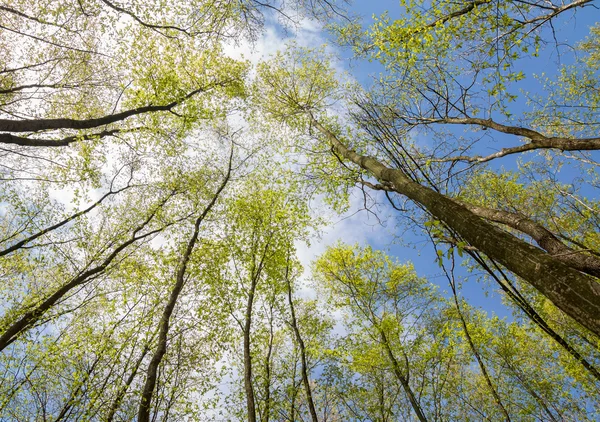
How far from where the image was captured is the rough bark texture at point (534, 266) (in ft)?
6.21

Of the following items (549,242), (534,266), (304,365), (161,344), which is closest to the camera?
(534,266)

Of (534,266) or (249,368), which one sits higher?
(249,368)

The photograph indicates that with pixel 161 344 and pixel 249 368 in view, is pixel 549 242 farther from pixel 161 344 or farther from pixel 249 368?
pixel 161 344

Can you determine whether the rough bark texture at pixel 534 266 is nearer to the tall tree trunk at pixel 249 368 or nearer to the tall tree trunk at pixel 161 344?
the tall tree trunk at pixel 249 368

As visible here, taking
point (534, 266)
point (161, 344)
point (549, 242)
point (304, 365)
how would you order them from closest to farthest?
point (534, 266)
point (549, 242)
point (161, 344)
point (304, 365)

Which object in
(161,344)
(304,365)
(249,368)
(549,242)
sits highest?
(161,344)

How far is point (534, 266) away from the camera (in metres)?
2.26

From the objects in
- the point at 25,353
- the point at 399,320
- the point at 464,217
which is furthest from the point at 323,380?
the point at 464,217

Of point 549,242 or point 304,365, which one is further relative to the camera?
point 304,365

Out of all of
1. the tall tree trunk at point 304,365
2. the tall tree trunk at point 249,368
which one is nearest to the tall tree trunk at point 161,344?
the tall tree trunk at point 249,368

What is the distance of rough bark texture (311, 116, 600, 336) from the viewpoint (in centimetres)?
189

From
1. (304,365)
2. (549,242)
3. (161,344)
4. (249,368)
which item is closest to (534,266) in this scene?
(549,242)

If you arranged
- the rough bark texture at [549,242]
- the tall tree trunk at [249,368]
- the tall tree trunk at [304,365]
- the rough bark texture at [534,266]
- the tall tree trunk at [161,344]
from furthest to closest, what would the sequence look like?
the tall tree trunk at [304,365], the tall tree trunk at [249,368], the tall tree trunk at [161,344], the rough bark texture at [549,242], the rough bark texture at [534,266]

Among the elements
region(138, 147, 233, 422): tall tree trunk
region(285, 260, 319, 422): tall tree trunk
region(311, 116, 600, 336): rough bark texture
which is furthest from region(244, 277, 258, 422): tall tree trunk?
region(311, 116, 600, 336): rough bark texture
